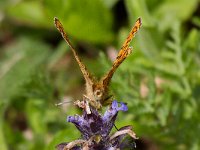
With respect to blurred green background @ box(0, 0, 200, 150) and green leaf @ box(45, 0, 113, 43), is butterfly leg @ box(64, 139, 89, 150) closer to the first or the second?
blurred green background @ box(0, 0, 200, 150)

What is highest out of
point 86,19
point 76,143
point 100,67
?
point 86,19

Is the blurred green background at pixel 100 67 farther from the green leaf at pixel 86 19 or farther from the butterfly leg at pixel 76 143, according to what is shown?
the butterfly leg at pixel 76 143

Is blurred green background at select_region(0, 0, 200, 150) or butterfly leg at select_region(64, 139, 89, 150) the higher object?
blurred green background at select_region(0, 0, 200, 150)

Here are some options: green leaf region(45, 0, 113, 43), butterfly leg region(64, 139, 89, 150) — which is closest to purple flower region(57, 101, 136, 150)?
butterfly leg region(64, 139, 89, 150)

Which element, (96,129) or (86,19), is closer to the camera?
(96,129)

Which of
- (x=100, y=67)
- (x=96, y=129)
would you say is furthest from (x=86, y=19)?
(x=96, y=129)

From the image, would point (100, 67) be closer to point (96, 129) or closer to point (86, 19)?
point (86, 19)

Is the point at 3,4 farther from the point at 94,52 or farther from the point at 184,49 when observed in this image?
the point at 184,49

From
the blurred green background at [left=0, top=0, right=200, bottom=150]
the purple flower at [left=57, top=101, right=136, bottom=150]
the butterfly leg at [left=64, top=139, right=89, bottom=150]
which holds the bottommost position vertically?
the butterfly leg at [left=64, top=139, right=89, bottom=150]

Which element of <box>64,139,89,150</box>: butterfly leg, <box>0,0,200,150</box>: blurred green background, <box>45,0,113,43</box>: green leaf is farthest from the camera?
<box>45,0,113,43</box>: green leaf
